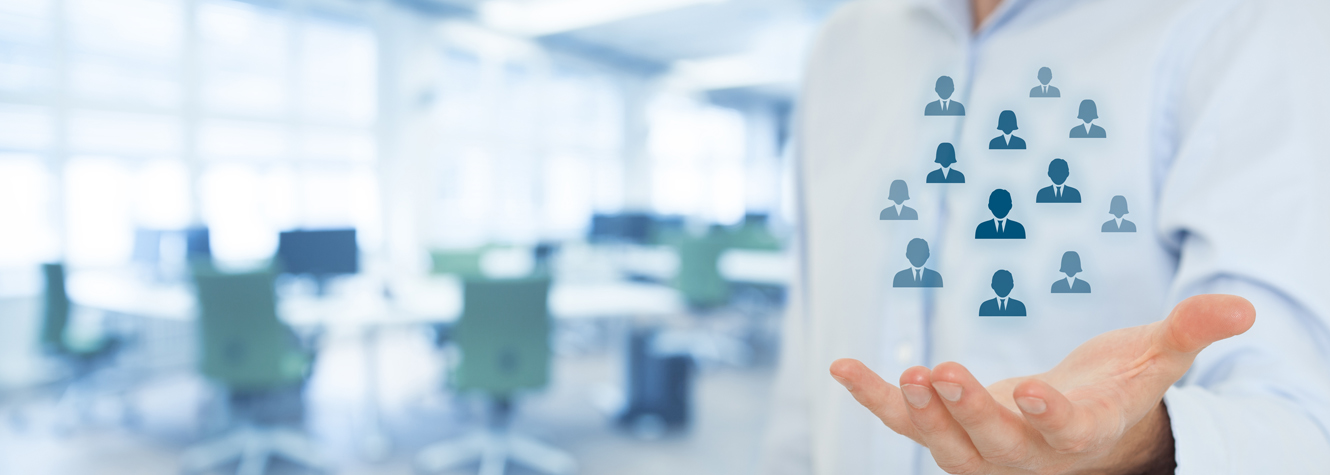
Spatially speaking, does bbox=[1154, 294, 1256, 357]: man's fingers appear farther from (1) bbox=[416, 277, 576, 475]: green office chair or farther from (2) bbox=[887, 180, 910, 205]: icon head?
(1) bbox=[416, 277, 576, 475]: green office chair

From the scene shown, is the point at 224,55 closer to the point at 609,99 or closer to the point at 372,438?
the point at 372,438

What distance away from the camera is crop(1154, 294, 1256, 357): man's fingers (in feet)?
0.96

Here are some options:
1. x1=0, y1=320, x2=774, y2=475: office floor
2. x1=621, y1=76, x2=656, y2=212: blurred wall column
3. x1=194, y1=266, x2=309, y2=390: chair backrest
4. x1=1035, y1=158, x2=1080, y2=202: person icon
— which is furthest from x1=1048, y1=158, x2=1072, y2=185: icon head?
x1=621, y1=76, x2=656, y2=212: blurred wall column

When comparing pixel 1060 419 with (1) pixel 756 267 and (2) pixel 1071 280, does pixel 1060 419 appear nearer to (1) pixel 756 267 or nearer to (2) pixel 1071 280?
(2) pixel 1071 280

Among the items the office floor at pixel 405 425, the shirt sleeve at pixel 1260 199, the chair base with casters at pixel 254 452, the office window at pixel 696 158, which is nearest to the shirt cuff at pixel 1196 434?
the shirt sleeve at pixel 1260 199

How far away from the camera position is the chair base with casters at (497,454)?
3.34m

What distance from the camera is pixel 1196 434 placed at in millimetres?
412

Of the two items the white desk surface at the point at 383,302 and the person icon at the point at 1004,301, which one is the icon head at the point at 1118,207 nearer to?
the person icon at the point at 1004,301

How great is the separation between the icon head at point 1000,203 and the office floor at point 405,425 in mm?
3138

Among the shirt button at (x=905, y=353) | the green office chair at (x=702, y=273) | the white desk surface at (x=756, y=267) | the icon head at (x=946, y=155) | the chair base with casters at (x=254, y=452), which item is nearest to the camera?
the icon head at (x=946, y=155)

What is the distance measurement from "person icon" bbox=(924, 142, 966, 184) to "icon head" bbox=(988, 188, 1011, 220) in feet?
0.07

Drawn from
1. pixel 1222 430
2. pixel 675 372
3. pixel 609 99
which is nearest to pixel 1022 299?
pixel 1222 430

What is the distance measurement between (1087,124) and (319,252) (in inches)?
177

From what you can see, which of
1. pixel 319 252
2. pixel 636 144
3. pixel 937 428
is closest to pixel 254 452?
pixel 319 252
